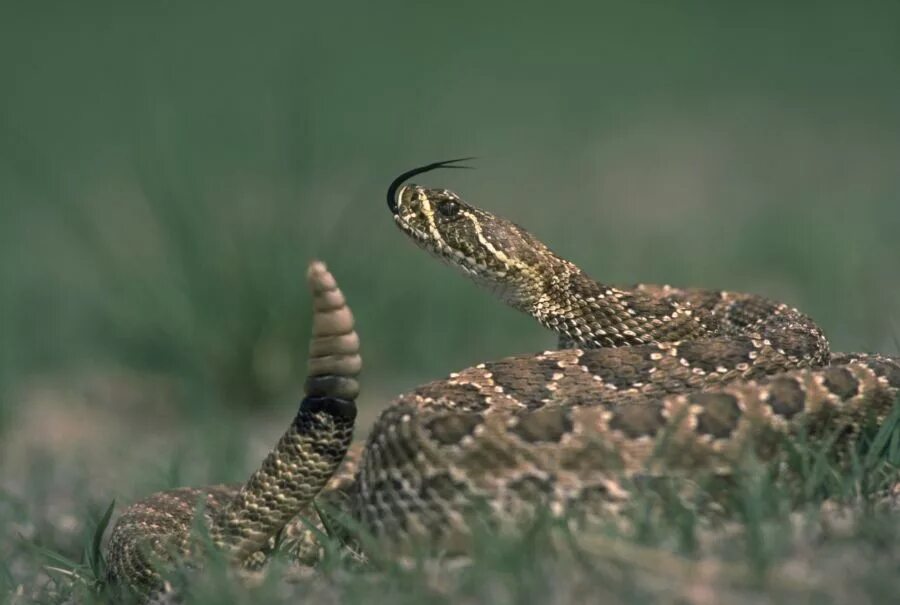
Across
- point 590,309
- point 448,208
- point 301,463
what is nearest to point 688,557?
point 301,463

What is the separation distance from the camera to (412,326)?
1223 cm

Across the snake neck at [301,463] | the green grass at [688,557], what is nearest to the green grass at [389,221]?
the green grass at [688,557]

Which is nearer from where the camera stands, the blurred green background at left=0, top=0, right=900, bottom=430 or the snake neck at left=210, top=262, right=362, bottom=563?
the snake neck at left=210, top=262, right=362, bottom=563

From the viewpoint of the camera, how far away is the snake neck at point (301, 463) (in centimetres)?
648

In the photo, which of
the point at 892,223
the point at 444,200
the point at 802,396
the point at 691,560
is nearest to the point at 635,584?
the point at 691,560

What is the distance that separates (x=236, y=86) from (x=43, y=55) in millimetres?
5300

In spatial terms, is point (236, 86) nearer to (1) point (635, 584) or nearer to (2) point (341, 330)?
(2) point (341, 330)

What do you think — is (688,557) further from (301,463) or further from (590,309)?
(590,309)

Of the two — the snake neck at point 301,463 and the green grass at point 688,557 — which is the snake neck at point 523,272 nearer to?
the snake neck at point 301,463

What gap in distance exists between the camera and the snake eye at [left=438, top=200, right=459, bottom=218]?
26.0 feet

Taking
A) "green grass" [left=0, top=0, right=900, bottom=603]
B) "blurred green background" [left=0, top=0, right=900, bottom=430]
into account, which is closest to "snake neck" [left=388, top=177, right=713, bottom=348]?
"green grass" [left=0, top=0, right=900, bottom=603]

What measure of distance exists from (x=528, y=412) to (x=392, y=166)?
7628 mm

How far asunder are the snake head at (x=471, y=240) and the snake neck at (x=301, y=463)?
4.74ft

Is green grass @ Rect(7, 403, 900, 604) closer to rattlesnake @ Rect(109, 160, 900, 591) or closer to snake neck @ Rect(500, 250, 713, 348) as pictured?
rattlesnake @ Rect(109, 160, 900, 591)
